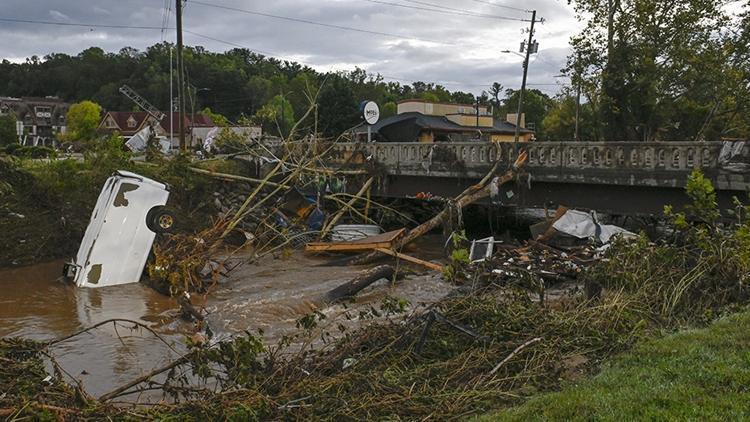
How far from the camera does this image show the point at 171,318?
12.9 meters

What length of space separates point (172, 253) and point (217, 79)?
81.9 m

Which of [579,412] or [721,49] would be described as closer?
[579,412]

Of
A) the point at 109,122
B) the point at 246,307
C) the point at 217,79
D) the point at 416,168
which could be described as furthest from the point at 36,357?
the point at 217,79

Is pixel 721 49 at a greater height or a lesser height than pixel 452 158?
greater

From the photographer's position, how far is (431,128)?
42062mm

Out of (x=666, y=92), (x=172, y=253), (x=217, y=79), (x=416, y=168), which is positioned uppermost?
(x=217, y=79)

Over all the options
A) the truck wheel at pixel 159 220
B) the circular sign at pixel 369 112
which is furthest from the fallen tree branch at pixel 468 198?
the circular sign at pixel 369 112

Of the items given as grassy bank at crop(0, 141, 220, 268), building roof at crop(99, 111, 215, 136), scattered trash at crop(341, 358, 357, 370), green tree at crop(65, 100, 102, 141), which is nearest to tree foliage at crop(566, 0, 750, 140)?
grassy bank at crop(0, 141, 220, 268)

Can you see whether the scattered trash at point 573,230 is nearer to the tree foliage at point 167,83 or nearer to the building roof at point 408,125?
the building roof at point 408,125

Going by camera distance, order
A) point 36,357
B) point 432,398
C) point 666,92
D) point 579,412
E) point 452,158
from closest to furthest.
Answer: point 579,412, point 432,398, point 36,357, point 452,158, point 666,92

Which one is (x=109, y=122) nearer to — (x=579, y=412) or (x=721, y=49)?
(x=721, y=49)

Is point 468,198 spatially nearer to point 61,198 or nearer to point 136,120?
point 61,198

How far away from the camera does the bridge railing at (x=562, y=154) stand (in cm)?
1603

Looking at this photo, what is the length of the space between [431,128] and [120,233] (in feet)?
94.7
